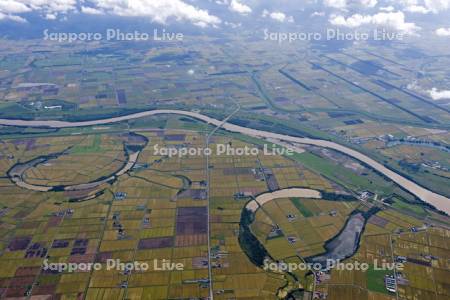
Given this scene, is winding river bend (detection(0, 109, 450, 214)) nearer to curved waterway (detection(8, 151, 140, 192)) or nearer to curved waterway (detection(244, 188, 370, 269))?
curved waterway (detection(244, 188, 370, 269))

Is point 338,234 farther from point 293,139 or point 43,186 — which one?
point 43,186

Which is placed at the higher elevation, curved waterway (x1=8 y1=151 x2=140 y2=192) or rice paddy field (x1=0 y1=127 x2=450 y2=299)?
curved waterway (x1=8 y1=151 x2=140 y2=192)

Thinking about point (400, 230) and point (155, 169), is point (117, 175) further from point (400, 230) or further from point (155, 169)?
point (400, 230)

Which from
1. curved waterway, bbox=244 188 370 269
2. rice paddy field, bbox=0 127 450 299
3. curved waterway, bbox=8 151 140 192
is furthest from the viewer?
curved waterway, bbox=8 151 140 192

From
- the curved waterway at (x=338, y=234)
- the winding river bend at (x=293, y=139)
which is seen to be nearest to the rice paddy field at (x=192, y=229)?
the curved waterway at (x=338, y=234)

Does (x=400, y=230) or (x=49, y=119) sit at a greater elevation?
(x=49, y=119)

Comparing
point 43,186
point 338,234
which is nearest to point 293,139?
point 338,234

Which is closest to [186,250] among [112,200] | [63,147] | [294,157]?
[112,200]

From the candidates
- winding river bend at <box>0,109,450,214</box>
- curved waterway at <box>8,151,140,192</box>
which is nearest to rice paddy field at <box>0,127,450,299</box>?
curved waterway at <box>8,151,140,192</box>
